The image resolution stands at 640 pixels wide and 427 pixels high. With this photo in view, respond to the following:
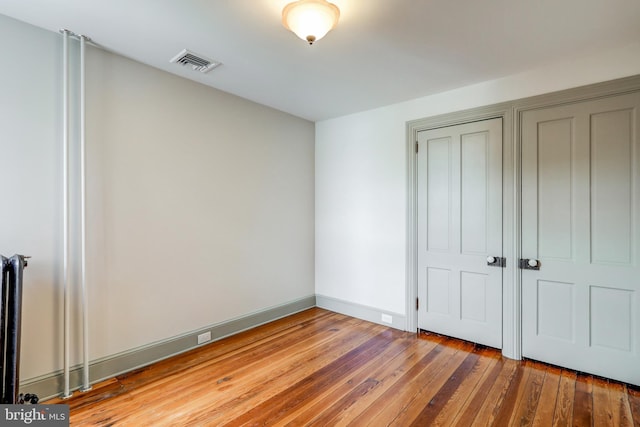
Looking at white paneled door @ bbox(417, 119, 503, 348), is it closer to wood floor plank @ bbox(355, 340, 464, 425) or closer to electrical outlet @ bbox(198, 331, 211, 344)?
wood floor plank @ bbox(355, 340, 464, 425)

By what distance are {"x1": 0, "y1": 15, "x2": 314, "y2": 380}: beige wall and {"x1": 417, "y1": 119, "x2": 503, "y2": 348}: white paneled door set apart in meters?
1.71

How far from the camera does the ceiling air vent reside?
251 centimetres

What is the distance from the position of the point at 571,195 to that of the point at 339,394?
2.49 metres

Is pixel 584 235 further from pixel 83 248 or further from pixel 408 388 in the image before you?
pixel 83 248

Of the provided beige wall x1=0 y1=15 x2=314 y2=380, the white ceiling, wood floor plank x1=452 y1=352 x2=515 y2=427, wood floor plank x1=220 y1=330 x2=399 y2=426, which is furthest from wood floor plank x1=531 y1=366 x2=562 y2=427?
beige wall x1=0 y1=15 x2=314 y2=380

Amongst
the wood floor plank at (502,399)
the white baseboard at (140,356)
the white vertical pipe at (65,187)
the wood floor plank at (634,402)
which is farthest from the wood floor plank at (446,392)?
the white vertical pipe at (65,187)

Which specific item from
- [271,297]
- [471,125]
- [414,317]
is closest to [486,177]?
[471,125]

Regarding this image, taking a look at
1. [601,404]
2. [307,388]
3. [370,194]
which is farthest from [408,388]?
[370,194]

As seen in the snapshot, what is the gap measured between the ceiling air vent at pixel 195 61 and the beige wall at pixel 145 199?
19 centimetres

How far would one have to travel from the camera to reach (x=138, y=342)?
2.70 m

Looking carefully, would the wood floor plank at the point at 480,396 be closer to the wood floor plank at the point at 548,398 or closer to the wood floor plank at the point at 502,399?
the wood floor plank at the point at 502,399

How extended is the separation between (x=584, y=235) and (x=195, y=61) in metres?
3.54

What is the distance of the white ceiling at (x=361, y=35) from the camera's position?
1932 millimetres

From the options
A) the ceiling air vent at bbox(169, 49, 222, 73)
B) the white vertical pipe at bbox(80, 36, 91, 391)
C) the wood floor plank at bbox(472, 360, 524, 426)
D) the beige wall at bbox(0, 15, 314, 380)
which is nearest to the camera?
the wood floor plank at bbox(472, 360, 524, 426)
